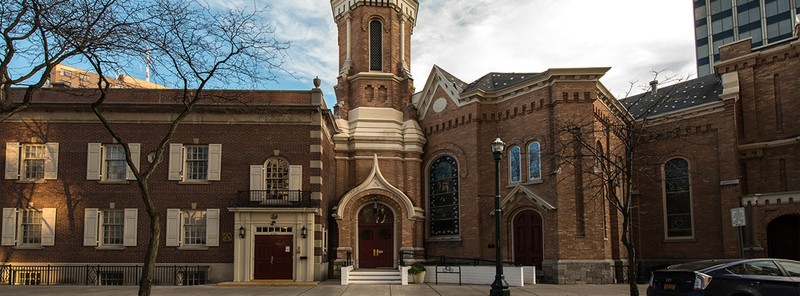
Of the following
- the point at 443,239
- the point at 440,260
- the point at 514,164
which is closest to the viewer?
the point at 514,164

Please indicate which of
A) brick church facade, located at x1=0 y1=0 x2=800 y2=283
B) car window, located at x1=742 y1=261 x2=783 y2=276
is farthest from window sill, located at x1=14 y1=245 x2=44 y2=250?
car window, located at x1=742 y1=261 x2=783 y2=276

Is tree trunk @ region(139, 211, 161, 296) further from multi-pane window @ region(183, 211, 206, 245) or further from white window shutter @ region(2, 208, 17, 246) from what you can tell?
white window shutter @ region(2, 208, 17, 246)

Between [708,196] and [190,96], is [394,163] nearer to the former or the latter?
[190,96]

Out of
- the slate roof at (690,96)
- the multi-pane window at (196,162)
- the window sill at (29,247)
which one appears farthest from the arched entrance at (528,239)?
the window sill at (29,247)

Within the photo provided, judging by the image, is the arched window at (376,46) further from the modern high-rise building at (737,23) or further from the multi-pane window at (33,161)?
the modern high-rise building at (737,23)

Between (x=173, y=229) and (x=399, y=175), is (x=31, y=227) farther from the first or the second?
(x=399, y=175)

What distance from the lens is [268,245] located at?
2517 centimetres

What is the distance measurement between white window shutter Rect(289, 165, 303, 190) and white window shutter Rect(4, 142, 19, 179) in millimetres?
10634

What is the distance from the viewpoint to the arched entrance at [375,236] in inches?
1184

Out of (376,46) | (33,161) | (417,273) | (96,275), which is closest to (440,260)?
(417,273)

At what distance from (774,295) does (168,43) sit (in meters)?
13.8

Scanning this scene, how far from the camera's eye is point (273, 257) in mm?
25172

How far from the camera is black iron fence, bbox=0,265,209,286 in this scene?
80.4 ft

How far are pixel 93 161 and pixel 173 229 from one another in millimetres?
4163
